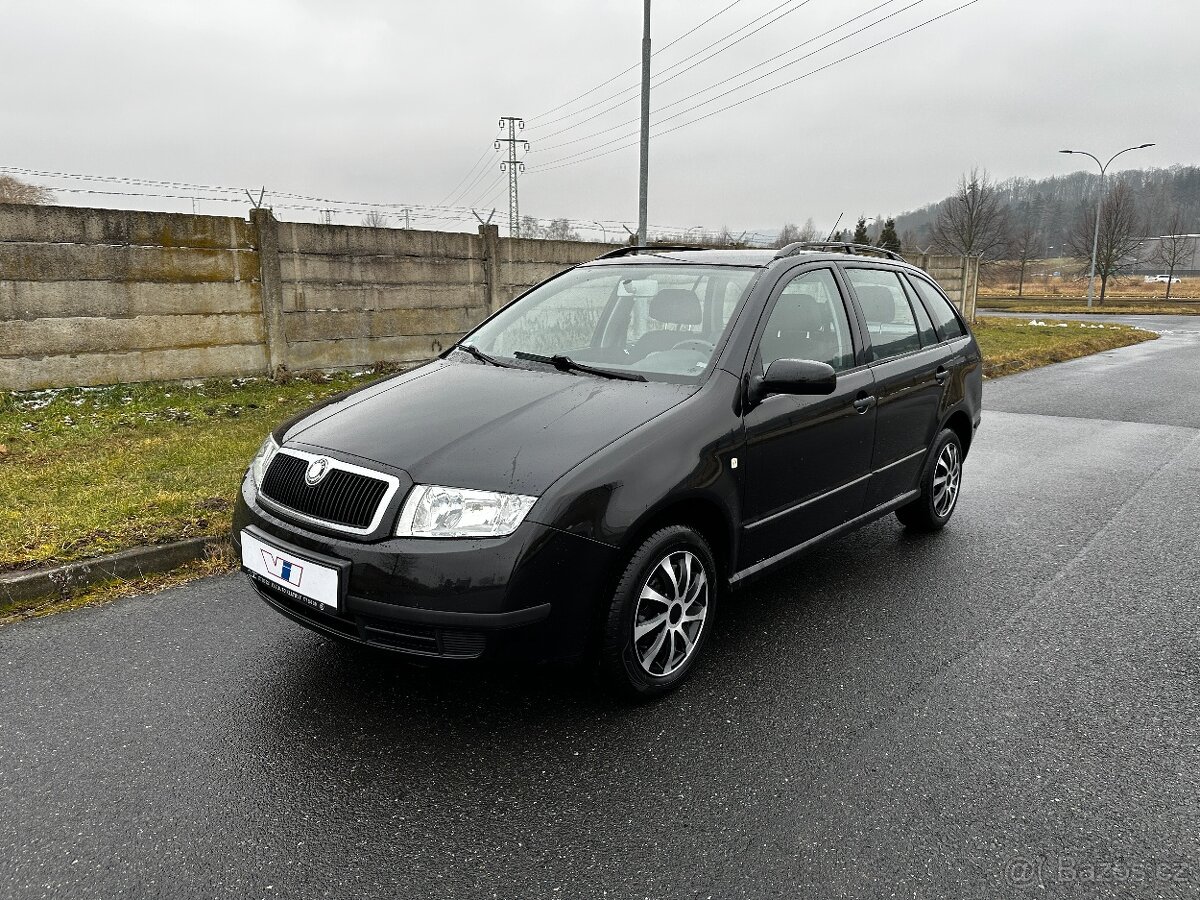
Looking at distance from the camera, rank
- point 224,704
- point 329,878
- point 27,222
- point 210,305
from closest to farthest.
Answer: point 329,878, point 224,704, point 27,222, point 210,305

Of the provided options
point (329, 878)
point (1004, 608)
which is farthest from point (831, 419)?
point (329, 878)

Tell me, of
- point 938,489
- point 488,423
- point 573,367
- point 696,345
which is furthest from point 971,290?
point 488,423

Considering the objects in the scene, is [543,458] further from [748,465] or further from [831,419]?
[831,419]

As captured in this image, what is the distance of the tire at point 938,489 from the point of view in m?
4.88

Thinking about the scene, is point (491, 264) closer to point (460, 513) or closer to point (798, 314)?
point (798, 314)

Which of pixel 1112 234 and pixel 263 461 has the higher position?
pixel 1112 234

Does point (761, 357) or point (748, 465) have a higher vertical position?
point (761, 357)

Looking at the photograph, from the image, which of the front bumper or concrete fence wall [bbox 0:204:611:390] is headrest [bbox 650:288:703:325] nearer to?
the front bumper

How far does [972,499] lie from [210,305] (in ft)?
24.8

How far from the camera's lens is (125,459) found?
19.3ft

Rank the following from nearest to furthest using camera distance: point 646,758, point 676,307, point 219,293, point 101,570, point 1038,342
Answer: point 646,758 < point 676,307 < point 101,570 < point 219,293 < point 1038,342

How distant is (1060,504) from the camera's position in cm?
570

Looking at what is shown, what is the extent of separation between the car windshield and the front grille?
1.14 metres

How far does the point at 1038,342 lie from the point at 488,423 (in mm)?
18129
